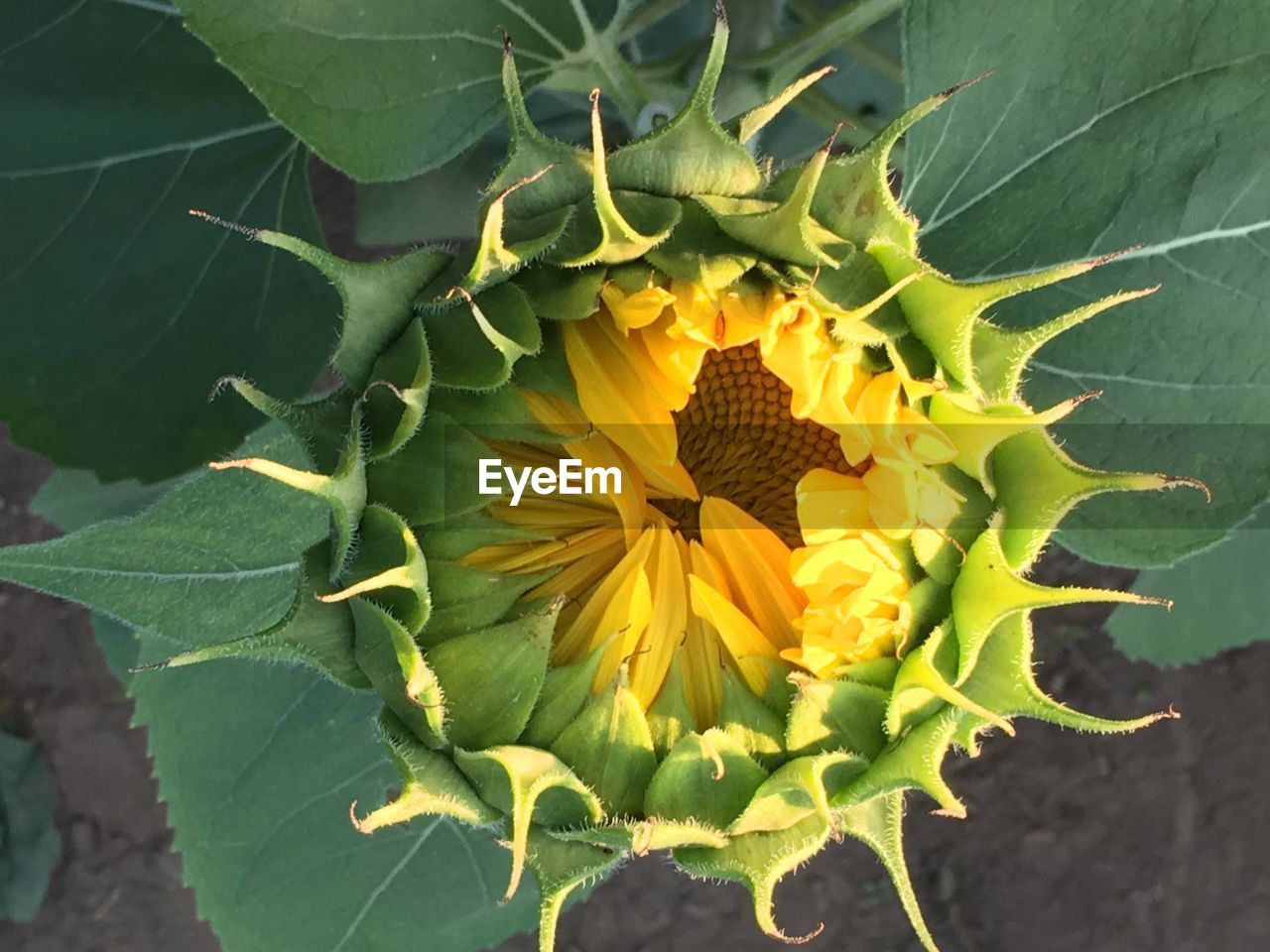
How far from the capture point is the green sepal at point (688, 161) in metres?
0.62

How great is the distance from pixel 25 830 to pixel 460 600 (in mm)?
1434

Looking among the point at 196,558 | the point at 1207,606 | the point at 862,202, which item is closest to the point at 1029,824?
the point at 1207,606

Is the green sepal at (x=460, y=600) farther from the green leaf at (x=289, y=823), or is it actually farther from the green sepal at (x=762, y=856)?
the green leaf at (x=289, y=823)

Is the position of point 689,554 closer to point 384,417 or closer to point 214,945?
point 384,417

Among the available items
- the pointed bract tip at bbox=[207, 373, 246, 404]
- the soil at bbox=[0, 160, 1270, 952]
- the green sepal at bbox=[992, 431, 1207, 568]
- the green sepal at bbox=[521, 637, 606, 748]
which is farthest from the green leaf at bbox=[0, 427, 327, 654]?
the soil at bbox=[0, 160, 1270, 952]

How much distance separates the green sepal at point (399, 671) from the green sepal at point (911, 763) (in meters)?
0.21

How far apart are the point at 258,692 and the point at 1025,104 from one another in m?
0.77

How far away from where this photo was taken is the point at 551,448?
758mm

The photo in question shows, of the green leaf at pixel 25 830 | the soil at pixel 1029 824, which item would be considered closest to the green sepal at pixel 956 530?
the soil at pixel 1029 824

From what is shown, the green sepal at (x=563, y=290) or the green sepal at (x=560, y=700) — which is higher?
the green sepal at (x=563, y=290)

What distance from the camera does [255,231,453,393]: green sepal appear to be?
661 mm

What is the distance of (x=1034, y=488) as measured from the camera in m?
0.64

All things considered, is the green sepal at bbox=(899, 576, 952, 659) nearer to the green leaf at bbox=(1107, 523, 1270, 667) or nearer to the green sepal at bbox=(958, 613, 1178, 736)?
the green sepal at bbox=(958, 613, 1178, 736)

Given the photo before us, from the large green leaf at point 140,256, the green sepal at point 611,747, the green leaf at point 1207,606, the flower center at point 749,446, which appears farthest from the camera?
the green leaf at point 1207,606
